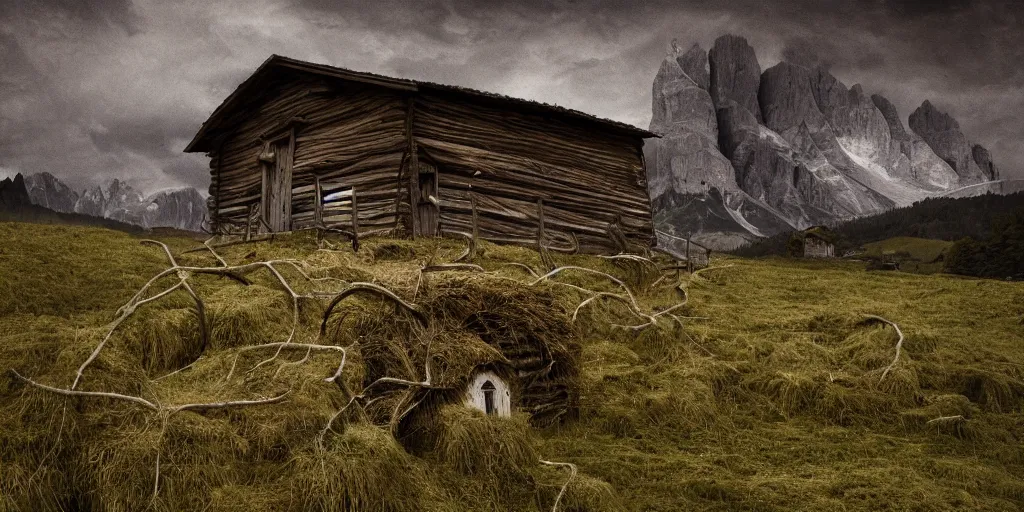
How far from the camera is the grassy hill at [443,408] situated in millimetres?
3693

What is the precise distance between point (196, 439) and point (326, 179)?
497 inches

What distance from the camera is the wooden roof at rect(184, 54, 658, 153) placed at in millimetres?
14250

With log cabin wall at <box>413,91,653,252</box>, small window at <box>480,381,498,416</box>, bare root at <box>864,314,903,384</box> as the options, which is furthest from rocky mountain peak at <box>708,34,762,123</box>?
small window at <box>480,381,498,416</box>

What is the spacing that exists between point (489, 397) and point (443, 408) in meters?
0.65

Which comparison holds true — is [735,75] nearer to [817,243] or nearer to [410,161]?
[817,243]

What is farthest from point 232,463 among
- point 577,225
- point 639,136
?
point 639,136

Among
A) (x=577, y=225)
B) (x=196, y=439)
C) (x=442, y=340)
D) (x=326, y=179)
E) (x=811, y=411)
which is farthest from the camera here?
(x=577, y=225)

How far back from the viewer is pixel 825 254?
39.2 m

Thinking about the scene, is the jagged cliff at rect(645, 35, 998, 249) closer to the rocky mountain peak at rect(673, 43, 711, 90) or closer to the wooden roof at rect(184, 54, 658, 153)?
the rocky mountain peak at rect(673, 43, 711, 90)

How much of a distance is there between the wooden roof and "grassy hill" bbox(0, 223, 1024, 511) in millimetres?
6475

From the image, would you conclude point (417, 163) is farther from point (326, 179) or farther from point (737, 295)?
Answer: point (737, 295)

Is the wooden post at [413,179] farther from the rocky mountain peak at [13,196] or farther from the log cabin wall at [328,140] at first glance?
the rocky mountain peak at [13,196]

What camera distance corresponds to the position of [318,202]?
51.0 ft

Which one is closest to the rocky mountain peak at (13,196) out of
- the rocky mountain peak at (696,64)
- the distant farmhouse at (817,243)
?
the distant farmhouse at (817,243)
